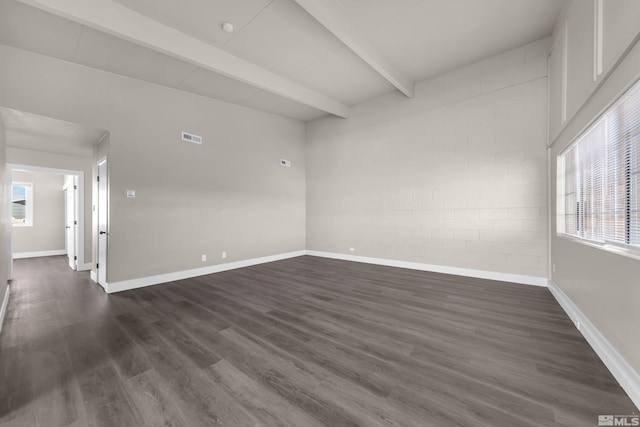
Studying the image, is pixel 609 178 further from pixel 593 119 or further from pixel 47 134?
pixel 47 134

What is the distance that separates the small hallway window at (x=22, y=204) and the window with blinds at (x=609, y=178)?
1221cm

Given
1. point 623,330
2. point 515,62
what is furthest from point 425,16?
point 623,330

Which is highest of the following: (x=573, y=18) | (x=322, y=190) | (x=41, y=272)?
(x=573, y=18)

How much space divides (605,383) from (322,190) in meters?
5.77

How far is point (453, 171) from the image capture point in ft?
15.5

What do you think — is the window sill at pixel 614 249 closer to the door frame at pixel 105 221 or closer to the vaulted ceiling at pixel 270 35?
the vaulted ceiling at pixel 270 35

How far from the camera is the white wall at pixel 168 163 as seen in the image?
11.6 ft

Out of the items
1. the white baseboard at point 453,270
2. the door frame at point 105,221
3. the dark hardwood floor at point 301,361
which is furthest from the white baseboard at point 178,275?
the white baseboard at point 453,270

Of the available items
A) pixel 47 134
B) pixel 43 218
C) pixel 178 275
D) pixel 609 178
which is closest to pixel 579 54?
pixel 609 178

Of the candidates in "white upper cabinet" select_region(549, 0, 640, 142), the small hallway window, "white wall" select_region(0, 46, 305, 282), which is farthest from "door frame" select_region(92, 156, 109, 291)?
"white upper cabinet" select_region(549, 0, 640, 142)

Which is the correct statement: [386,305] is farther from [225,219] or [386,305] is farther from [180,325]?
[225,219]

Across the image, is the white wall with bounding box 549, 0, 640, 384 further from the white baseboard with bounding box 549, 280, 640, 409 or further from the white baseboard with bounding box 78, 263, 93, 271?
the white baseboard with bounding box 78, 263, 93, 271

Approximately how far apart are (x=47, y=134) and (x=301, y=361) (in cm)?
549

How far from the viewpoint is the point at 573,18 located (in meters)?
2.76
